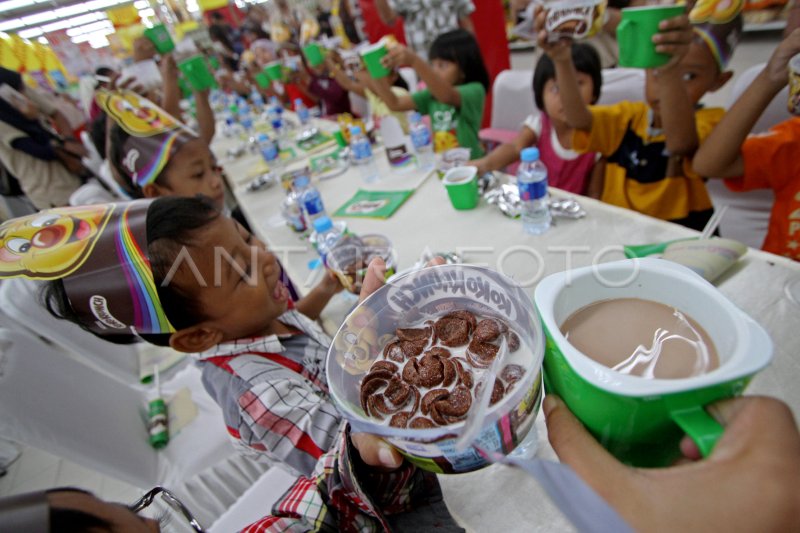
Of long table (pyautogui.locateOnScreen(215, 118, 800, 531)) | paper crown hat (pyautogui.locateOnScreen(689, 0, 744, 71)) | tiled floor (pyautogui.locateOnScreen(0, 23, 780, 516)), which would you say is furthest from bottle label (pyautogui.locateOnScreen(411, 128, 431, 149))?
tiled floor (pyautogui.locateOnScreen(0, 23, 780, 516))

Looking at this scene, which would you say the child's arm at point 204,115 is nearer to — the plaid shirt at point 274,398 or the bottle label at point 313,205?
the bottle label at point 313,205

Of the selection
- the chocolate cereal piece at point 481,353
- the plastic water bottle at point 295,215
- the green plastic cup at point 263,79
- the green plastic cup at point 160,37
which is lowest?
the plastic water bottle at point 295,215

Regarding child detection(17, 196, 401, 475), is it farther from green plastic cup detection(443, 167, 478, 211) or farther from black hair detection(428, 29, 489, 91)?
black hair detection(428, 29, 489, 91)

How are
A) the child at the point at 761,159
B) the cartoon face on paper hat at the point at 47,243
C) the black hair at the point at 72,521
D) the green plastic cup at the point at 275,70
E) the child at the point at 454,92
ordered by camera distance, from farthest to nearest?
the green plastic cup at the point at 275,70 < the child at the point at 454,92 < the child at the point at 761,159 < the cartoon face on paper hat at the point at 47,243 < the black hair at the point at 72,521

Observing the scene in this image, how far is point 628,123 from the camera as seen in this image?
154 cm

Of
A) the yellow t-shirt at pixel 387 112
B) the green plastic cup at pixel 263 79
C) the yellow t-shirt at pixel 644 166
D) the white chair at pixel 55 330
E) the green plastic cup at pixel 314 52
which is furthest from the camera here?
the green plastic cup at pixel 263 79

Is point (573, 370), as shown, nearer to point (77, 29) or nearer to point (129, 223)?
point (129, 223)

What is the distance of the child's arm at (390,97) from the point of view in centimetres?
229

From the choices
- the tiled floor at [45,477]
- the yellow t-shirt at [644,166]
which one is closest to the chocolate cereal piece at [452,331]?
the yellow t-shirt at [644,166]

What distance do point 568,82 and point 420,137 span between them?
2.09 ft

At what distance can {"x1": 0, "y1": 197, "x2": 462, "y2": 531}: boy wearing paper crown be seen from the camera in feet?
2.11

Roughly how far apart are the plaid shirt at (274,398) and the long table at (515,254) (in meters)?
0.26

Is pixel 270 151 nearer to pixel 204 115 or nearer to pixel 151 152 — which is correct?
pixel 204 115

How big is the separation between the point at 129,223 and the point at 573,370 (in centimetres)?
82
